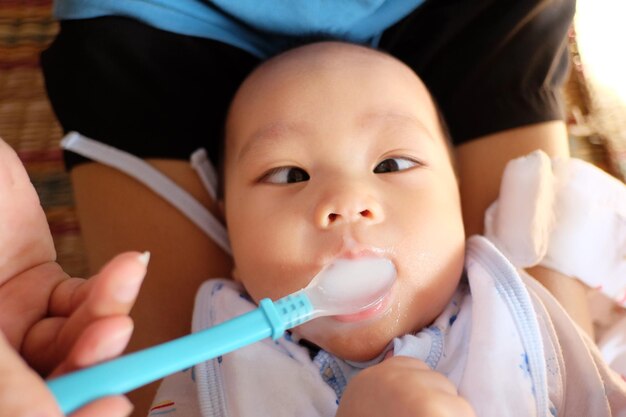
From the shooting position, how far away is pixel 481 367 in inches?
25.0

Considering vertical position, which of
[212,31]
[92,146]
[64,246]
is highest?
[212,31]

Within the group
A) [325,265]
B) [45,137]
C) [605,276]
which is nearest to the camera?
[325,265]

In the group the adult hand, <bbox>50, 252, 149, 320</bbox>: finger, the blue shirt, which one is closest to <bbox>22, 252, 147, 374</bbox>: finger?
<bbox>50, 252, 149, 320</bbox>: finger

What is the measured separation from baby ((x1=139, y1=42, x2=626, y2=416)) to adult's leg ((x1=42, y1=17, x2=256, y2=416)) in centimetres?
9

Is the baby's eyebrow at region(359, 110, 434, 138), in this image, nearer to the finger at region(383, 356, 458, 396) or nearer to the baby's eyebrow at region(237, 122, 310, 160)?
the baby's eyebrow at region(237, 122, 310, 160)

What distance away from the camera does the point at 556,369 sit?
2.18ft

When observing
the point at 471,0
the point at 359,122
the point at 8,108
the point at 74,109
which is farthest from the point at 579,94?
the point at 8,108

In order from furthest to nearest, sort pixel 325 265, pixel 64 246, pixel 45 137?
pixel 45 137 < pixel 64 246 < pixel 325 265

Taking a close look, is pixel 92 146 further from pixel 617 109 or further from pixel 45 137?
pixel 617 109

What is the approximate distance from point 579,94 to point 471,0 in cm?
42

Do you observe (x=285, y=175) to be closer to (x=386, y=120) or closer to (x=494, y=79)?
(x=386, y=120)

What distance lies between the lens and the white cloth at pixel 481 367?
633 millimetres

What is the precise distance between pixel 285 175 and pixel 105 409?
393mm


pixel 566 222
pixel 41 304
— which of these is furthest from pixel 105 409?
pixel 566 222
